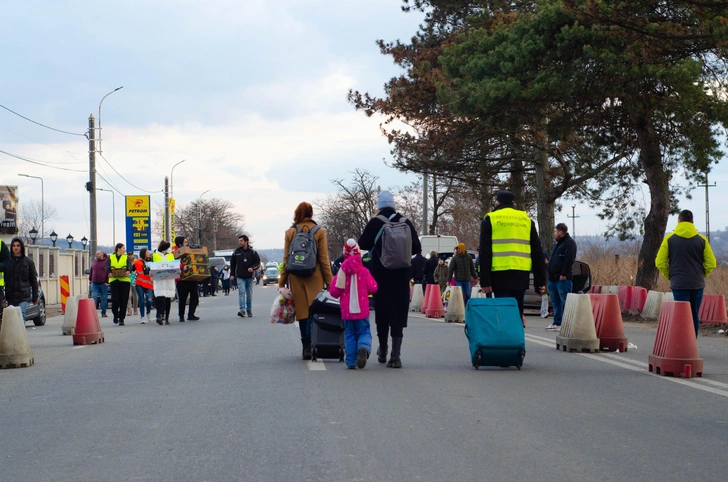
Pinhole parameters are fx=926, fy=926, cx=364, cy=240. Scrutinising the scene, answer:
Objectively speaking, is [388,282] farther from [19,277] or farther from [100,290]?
[100,290]

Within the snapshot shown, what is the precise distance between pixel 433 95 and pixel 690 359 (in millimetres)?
20029

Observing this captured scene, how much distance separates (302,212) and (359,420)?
4554 mm

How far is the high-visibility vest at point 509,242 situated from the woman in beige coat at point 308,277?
206 centimetres

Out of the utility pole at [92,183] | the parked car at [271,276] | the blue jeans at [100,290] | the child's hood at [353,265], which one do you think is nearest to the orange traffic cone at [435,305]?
the blue jeans at [100,290]

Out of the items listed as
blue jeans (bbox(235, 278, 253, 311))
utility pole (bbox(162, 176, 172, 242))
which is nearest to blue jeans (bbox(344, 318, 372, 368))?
blue jeans (bbox(235, 278, 253, 311))

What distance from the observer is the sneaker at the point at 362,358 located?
10.3 meters

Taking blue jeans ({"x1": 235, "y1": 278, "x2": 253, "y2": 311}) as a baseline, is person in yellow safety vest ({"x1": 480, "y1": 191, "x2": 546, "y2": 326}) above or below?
above

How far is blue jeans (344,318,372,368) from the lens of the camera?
10438 millimetres

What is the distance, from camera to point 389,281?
10547mm

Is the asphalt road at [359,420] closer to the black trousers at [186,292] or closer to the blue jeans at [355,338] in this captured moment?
the blue jeans at [355,338]

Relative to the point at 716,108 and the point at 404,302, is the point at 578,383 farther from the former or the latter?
the point at 716,108

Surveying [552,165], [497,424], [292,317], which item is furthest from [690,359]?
[552,165]

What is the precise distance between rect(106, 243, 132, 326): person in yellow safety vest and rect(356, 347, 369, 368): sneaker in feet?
36.7

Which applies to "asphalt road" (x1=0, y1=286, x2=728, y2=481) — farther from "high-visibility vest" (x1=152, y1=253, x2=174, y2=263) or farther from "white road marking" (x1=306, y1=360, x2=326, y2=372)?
"high-visibility vest" (x1=152, y1=253, x2=174, y2=263)
